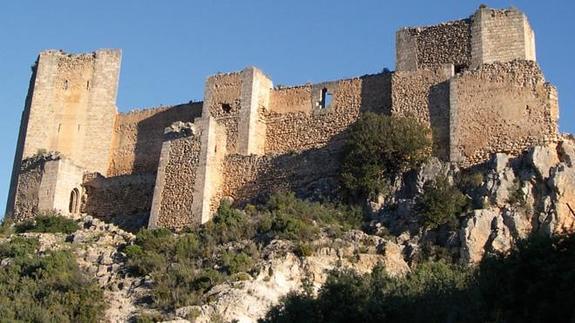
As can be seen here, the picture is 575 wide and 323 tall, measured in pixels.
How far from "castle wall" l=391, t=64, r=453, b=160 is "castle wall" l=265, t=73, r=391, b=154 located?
737mm

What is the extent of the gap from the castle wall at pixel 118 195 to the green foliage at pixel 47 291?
6.73 metres

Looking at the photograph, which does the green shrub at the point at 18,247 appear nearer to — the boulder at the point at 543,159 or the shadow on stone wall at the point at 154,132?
the shadow on stone wall at the point at 154,132

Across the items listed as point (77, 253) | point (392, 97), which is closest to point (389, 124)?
point (392, 97)

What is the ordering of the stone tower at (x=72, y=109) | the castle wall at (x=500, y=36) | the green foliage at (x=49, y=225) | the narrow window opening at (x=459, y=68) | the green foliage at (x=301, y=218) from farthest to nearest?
the stone tower at (x=72, y=109)
the green foliage at (x=49, y=225)
the narrow window opening at (x=459, y=68)
the castle wall at (x=500, y=36)
the green foliage at (x=301, y=218)

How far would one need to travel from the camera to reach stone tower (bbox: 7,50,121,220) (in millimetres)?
38469

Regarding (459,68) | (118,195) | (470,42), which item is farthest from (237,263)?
(118,195)

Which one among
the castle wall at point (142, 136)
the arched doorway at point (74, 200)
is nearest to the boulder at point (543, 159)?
the castle wall at point (142, 136)

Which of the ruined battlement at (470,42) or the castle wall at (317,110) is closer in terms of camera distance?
the ruined battlement at (470,42)

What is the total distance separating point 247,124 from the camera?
34.5m

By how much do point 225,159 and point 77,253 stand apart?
6.99 m

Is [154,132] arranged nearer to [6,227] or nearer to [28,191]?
[28,191]

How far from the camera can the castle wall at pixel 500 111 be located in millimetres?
29062

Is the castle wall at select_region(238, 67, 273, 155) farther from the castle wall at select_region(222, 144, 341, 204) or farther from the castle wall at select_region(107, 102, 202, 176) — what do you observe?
the castle wall at select_region(107, 102, 202, 176)

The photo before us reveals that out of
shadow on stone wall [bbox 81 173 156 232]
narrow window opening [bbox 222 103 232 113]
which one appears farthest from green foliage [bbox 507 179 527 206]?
shadow on stone wall [bbox 81 173 156 232]
